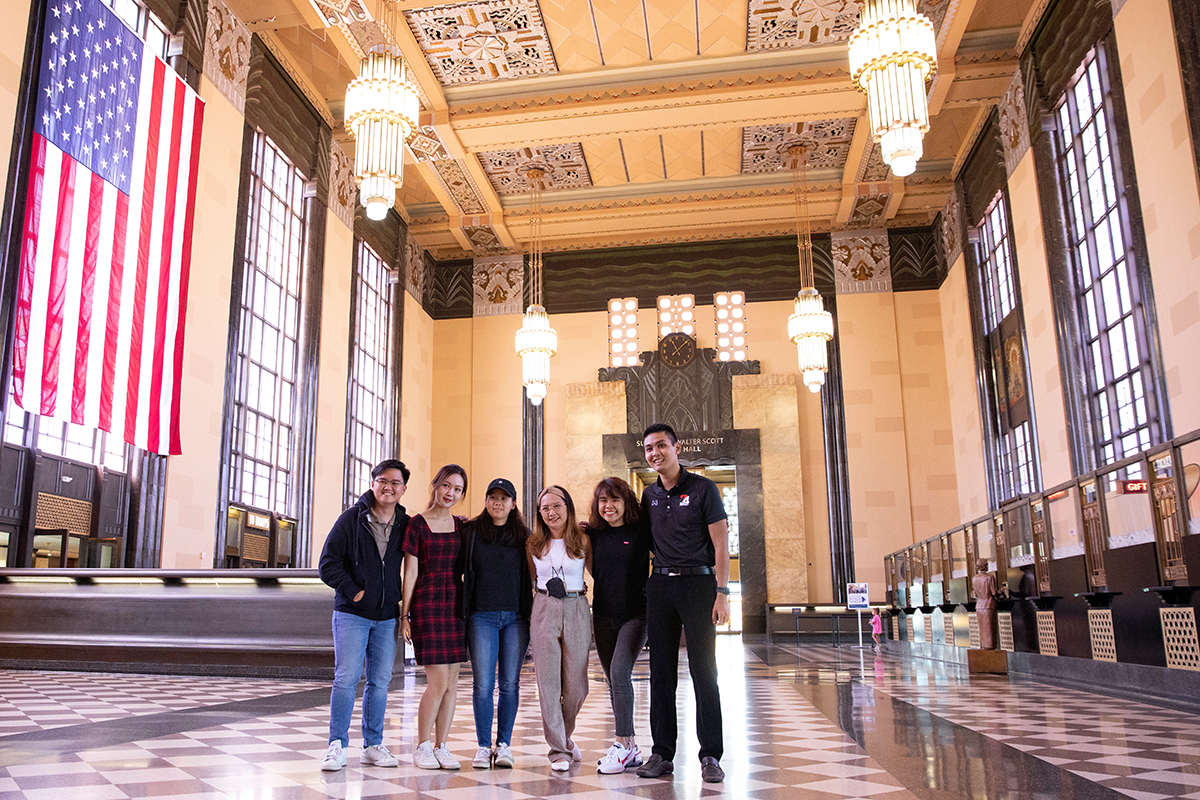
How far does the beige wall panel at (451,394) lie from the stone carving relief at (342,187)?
4.95 meters

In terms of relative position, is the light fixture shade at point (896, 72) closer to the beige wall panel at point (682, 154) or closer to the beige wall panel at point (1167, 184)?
the beige wall panel at point (1167, 184)

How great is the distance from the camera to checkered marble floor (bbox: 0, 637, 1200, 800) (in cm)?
334

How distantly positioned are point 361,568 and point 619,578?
120 cm

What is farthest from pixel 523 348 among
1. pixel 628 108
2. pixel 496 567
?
pixel 496 567

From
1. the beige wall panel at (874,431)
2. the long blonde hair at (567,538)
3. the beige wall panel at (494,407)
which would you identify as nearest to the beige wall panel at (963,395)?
the beige wall panel at (874,431)

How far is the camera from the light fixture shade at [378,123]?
10570 millimetres

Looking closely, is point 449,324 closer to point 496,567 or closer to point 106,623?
point 106,623

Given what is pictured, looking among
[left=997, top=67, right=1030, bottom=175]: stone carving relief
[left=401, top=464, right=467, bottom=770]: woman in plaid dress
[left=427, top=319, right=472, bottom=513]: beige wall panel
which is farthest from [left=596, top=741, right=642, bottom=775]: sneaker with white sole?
[left=427, top=319, right=472, bottom=513]: beige wall panel

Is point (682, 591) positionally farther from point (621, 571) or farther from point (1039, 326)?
point (1039, 326)

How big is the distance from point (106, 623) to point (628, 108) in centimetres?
1125

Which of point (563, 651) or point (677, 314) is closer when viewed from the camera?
point (563, 651)

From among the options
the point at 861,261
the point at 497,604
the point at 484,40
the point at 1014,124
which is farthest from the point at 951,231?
the point at 497,604

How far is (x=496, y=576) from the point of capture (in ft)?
13.5

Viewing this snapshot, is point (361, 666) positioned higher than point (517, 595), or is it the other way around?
point (517, 595)
